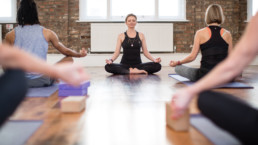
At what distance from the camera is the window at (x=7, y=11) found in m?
7.00

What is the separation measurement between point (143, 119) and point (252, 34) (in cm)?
100

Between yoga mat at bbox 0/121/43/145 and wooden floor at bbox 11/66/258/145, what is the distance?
0.12 ft

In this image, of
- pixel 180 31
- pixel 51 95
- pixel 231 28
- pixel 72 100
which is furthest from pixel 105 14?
pixel 72 100

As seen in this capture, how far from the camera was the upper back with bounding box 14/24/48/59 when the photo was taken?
299 centimetres

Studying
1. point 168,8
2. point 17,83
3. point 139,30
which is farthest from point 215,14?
point 168,8

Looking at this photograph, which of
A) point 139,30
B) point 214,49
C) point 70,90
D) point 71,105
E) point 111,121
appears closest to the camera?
point 111,121

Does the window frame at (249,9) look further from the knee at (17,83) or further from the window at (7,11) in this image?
the knee at (17,83)

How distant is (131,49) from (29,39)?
2023mm

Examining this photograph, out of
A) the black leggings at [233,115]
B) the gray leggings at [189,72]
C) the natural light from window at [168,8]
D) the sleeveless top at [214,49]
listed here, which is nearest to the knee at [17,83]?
the black leggings at [233,115]

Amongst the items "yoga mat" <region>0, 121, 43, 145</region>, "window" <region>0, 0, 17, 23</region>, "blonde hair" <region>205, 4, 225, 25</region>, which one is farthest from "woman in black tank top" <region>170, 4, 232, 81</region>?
"window" <region>0, 0, 17, 23</region>

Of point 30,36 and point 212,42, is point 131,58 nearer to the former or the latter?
point 212,42

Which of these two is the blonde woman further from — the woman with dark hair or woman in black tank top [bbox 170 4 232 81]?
the woman with dark hair

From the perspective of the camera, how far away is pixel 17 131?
147 cm

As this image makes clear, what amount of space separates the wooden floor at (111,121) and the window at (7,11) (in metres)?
5.13
